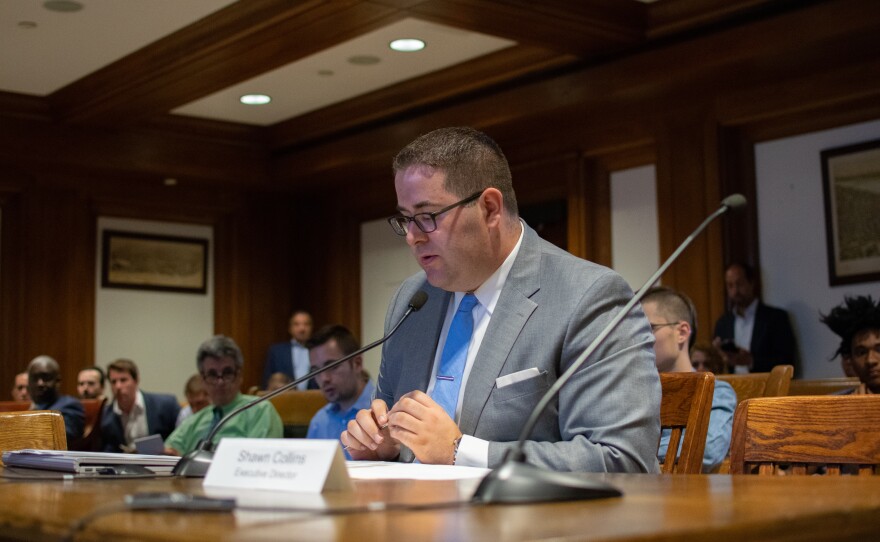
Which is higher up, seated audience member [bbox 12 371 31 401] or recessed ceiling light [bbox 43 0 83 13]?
recessed ceiling light [bbox 43 0 83 13]

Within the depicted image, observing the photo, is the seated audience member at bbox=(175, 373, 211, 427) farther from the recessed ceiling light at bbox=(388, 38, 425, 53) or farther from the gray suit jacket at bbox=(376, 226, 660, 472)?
the gray suit jacket at bbox=(376, 226, 660, 472)

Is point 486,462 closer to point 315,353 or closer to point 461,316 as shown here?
point 461,316

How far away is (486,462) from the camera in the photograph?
1.81 metres

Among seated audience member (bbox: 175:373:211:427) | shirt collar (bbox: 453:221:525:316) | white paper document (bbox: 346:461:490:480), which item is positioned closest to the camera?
white paper document (bbox: 346:461:490:480)

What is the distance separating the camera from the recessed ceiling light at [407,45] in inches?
281

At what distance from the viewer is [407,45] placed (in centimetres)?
723

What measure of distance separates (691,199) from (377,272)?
342 centimetres

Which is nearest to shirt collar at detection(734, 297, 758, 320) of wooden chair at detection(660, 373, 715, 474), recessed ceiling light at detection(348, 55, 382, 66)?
recessed ceiling light at detection(348, 55, 382, 66)

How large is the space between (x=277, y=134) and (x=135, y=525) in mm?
8723

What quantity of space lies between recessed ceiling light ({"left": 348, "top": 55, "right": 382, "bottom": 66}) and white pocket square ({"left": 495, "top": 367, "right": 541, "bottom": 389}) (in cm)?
577

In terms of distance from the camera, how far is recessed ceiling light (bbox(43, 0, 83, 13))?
6.29m

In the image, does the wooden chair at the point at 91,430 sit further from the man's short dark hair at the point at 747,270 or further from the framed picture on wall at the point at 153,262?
the man's short dark hair at the point at 747,270

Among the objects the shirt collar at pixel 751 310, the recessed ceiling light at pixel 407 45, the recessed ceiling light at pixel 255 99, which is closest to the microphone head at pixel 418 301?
the shirt collar at pixel 751 310

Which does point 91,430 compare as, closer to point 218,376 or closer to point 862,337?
point 218,376
